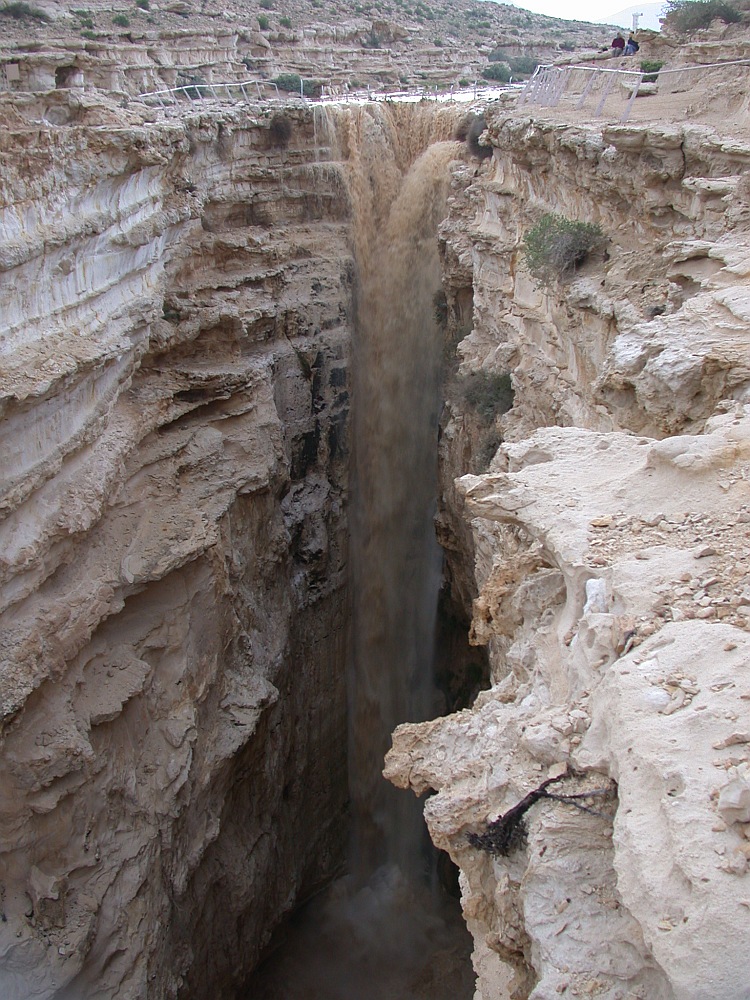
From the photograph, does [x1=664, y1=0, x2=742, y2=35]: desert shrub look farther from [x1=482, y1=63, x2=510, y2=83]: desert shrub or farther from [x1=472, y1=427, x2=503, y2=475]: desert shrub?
[x1=472, y1=427, x2=503, y2=475]: desert shrub

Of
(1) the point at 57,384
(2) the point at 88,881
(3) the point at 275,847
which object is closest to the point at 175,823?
(2) the point at 88,881

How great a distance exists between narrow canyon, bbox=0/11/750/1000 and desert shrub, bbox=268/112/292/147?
67mm

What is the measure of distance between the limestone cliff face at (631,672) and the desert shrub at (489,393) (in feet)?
11.2

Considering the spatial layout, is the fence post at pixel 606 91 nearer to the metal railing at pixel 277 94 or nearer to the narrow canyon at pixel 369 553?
the narrow canyon at pixel 369 553

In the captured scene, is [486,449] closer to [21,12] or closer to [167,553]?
[167,553]

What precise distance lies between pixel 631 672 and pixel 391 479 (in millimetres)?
12851

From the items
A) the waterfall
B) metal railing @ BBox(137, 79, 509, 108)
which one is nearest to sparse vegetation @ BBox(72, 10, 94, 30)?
metal railing @ BBox(137, 79, 509, 108)

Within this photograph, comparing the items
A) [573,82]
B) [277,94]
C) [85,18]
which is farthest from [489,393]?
[85,18]

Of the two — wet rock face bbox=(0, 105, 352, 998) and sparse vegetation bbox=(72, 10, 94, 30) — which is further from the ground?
sparse vegetation bbox=(72, 10, 94, 30)

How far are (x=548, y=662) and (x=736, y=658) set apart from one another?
1.18 metres

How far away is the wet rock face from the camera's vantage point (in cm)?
769

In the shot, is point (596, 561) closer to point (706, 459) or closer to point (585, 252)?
point (706, 459)

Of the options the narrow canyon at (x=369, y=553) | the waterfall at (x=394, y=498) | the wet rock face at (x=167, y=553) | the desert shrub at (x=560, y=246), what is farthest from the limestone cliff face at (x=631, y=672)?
the waterfall at (x=394, y=498)

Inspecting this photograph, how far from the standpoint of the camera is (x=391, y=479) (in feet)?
52.8
